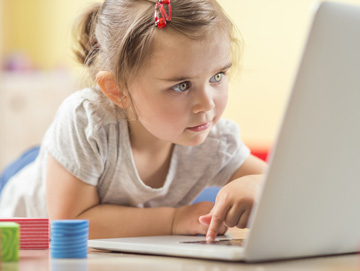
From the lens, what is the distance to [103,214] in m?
0.93

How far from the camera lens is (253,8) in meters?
3.15

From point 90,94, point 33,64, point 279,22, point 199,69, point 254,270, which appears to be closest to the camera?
point 254,270

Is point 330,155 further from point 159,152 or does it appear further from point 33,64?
point 33,64

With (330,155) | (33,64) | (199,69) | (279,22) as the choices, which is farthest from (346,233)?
(33,64)

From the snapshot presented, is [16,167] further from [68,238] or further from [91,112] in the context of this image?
[68,238]

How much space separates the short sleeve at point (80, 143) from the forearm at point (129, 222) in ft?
0.20

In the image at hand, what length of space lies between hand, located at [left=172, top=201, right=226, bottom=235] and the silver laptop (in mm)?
262

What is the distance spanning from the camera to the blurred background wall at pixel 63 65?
121 inches

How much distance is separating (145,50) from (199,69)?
0.29 ft

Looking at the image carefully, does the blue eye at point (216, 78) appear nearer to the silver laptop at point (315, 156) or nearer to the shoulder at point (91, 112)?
the shoulder at point (91, 112)

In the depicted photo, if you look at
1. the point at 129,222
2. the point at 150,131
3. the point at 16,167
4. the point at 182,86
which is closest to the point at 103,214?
the point at 129,222

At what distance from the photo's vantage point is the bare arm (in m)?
0.91

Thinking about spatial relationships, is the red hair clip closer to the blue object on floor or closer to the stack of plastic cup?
the stack of plastic cup

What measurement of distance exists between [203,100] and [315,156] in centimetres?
32
